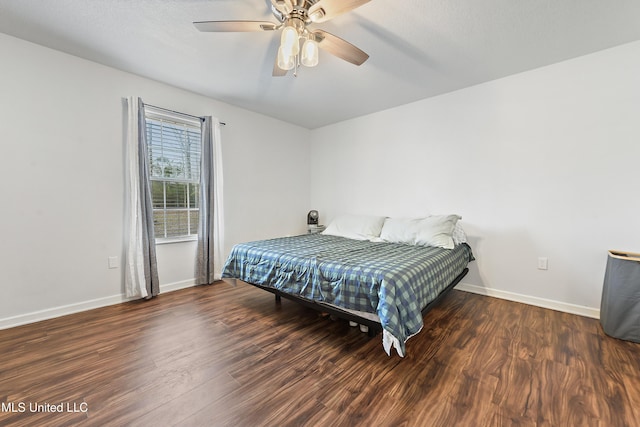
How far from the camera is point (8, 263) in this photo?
227 centimetres

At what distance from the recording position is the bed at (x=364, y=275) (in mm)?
1677

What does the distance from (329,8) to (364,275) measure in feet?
5.66

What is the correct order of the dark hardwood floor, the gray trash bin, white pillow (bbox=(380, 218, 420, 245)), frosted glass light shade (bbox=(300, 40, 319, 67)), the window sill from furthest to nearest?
the window sill
white pillow (bbox=(380, 218, 420, 245))
the gray trash bin
frosted glass light shade (bbox=(300, 40, 319, 67))
the dark hardwood floor

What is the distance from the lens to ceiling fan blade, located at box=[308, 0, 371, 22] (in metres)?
1.50

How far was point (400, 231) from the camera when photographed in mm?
3168

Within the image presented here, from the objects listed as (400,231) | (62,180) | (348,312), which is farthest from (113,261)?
(400,231)

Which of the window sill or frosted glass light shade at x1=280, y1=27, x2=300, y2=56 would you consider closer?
frosted glass light shade at x1=280, y1=27, x2=300, y2=56

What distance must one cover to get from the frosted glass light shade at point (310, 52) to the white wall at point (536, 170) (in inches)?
89.4

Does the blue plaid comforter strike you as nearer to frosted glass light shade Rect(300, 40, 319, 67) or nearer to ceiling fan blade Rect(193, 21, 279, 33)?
frosted glass light shade Rect(300, 40, 319, 67)

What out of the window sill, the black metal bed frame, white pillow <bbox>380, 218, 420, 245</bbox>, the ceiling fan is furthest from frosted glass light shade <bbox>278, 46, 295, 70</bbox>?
the window sill

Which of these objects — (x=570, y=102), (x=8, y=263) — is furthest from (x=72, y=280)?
(x=570, y=102)

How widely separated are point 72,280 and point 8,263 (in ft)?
1.54

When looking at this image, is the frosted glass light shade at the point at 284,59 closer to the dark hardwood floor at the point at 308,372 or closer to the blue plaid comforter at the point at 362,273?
the blue plaid comforter at the point at 362,273

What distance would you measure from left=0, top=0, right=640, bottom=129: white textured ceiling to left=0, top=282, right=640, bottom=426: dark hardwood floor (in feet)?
8.22
